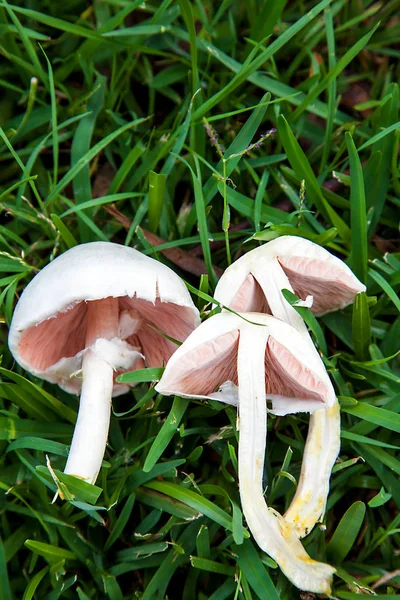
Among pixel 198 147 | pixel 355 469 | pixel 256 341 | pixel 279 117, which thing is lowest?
pixel 355 469

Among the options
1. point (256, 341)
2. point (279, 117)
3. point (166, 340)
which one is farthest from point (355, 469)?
point (279, 117)

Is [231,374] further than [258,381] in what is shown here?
Yes

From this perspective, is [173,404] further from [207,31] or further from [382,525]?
[207,31]

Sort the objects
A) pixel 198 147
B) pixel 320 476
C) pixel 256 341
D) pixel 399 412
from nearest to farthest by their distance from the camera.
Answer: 1. pixel 256 341
2. pixel 320 476
3. pixel 399 412
4. pixel 198 147

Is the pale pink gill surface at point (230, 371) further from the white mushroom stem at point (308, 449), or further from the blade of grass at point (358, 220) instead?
the blade of grass at point (358, 220)

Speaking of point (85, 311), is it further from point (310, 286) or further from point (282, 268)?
point (310, 286)

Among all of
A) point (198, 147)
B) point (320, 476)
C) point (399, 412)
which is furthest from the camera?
point (198, 147)

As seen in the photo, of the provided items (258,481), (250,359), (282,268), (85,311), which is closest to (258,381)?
(250,359)
